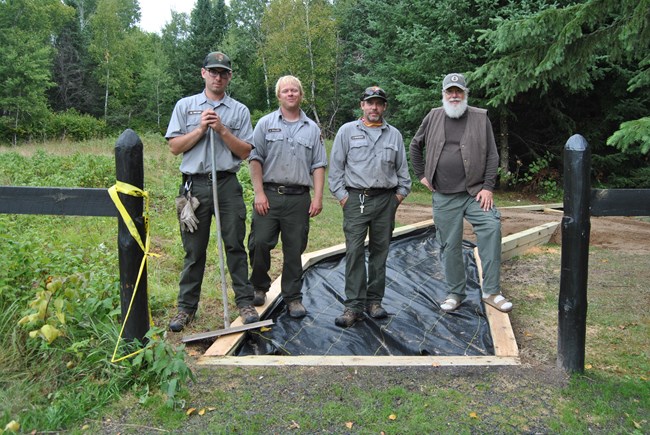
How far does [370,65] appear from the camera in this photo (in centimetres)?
1823

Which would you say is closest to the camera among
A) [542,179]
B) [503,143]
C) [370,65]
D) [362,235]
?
[362,235]

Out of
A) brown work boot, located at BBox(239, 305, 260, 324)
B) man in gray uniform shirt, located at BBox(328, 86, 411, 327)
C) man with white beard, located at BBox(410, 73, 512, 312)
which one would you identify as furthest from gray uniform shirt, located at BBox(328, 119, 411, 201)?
brown work boot, located at BBox(239, 305, 260, 324)

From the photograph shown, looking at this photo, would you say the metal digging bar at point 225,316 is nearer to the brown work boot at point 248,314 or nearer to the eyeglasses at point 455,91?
the brown work boot at point 248,314

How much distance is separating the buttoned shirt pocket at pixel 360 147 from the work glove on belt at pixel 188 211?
1.25 m

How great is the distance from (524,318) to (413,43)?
10.5 metres

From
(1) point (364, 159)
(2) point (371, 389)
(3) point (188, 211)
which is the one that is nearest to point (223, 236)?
(3) point (188, 211)

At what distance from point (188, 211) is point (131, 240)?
882mm

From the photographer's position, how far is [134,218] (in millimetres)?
2963

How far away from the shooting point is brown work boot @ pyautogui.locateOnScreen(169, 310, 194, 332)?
3.90 metres

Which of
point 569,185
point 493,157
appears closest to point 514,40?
point 493,157

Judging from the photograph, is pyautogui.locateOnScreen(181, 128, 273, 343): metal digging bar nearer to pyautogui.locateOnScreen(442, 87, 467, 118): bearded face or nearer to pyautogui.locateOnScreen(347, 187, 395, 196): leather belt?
pyautogui.locateOnScreen(347, 187, 395, 196): leather belt

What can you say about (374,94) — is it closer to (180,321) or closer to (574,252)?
(574,252)

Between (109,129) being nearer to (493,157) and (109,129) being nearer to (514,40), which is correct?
(514,40)

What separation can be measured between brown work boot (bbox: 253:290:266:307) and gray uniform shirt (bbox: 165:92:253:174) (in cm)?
109
